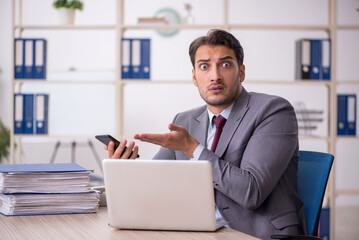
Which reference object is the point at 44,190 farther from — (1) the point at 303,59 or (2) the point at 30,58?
(1) the point at 303,59

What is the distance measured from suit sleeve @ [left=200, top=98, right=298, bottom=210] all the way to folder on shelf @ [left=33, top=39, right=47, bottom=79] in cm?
235

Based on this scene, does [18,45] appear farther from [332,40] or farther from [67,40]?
[332,40]

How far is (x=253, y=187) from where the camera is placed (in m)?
1.46

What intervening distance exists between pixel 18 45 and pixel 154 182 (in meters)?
2.80

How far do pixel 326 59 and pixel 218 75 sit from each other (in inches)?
78.2

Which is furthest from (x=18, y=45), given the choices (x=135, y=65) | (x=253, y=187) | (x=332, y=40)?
(x=253, y=187)

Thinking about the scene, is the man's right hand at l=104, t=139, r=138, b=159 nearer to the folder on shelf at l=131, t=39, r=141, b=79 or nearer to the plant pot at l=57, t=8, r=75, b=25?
the folder on shelf at l=131, t=39, r=141, b=79

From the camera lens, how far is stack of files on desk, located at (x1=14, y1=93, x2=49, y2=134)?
3543mm

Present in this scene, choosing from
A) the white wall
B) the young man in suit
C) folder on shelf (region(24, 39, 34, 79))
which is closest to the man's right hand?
the young man in suit

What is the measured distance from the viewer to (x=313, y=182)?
162 cm

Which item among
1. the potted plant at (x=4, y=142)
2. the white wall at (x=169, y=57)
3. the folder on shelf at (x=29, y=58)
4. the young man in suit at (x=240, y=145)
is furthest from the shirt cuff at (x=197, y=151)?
the white wall at (x=169, y=57)

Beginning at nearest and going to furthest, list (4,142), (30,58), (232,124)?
(232,124) < (30,58) < (4,142)

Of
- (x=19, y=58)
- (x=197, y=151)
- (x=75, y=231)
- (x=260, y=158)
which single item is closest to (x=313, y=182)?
A: (x=260, y=158)

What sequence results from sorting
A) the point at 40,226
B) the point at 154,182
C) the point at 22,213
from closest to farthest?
the point at 154,182 < the point at 40,226 < the point at 22,213
